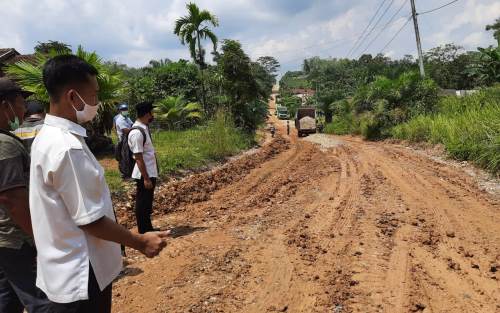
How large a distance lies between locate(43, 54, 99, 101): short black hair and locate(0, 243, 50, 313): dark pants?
3.47 feet

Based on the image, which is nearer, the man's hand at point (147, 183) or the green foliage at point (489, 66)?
the man's hand at point (147, 183)

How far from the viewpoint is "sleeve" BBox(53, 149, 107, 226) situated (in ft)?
5.70

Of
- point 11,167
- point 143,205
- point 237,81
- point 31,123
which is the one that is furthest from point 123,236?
point 237,81

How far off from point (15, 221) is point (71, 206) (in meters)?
Answer: 0.67

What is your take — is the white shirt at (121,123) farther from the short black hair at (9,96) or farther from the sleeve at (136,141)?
the short black hair at (9,96)

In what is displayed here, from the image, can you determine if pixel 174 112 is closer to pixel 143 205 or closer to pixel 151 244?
pixel 143 205

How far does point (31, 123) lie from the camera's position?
158 inches

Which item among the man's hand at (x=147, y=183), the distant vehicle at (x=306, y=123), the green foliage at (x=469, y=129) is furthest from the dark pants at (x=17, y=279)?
the distant vehicle at (x=306, y=123)

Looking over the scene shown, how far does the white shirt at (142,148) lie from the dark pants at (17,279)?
2.89 meters

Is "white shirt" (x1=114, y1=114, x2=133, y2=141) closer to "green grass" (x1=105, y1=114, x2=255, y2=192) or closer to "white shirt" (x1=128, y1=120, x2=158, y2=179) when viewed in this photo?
"green grass" (x1=105, y1=114, x2=255, y2=192)

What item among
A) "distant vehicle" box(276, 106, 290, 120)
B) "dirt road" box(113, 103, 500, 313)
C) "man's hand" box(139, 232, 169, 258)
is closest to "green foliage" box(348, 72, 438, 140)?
"dirt road" box(113, 103, 500, 313)

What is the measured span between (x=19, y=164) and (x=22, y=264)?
61 centimetres

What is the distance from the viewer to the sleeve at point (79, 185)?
1.74 meters

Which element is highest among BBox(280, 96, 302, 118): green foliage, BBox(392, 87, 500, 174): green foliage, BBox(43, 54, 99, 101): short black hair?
BBox(280, 96, 302, 118): green foliage
